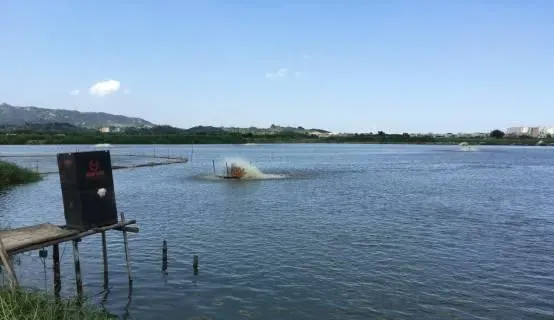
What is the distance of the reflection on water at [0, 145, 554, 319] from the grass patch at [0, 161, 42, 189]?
10.2 metres

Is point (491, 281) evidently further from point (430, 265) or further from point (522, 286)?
point (430, 265)

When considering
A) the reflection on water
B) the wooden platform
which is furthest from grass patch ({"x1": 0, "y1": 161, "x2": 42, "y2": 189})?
the wooden platform

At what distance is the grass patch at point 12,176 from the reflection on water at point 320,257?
10213mm

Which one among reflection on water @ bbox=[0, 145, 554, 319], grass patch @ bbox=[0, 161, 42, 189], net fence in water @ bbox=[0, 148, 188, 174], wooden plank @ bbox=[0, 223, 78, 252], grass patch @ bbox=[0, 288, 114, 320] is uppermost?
wooden plank @ bbox=[0, 223, 78, 252]

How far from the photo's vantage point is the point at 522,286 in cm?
2211

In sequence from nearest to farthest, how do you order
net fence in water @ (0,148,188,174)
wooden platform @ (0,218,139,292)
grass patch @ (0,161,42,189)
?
wooden platform @ (0,218,139,292) → grass patch @ (0,161,42,189) → net fence in water @ (0,148,188,174)

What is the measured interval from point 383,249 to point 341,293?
859cm

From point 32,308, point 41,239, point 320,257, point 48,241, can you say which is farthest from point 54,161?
point 32,308

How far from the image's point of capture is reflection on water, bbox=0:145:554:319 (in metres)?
19.5

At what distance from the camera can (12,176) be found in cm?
6269

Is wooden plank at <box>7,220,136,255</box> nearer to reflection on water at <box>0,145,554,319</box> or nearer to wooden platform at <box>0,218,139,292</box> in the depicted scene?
wooden platform at <box>0,218,139,292</box>

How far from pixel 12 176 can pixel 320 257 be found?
50.3 meters

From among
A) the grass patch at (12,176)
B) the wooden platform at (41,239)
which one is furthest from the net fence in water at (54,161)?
the wooden platform at (41,239)

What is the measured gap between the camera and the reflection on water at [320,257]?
766 inches
